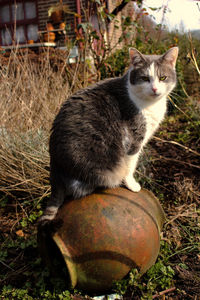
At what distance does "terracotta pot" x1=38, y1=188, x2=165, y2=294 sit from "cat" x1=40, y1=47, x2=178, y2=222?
14 centimetres

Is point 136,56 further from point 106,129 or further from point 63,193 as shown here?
point 63,193

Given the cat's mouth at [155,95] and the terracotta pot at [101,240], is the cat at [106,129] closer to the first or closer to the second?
the cat's mouth at [155,95]

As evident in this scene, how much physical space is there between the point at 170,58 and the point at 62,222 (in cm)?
153

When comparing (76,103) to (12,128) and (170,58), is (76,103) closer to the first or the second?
(170,58)

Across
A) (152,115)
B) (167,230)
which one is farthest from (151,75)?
(167,230)

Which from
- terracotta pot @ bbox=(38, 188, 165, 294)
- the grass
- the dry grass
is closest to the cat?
terracotta pot @ bbox=(38, 188, 165, 294)

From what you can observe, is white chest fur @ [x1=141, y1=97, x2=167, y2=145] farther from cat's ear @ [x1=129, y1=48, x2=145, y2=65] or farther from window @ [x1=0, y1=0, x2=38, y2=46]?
window @ [x1=0, y1=0, x2=38, y2=46]

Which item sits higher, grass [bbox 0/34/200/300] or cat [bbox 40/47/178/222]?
cat [bbox 40/47/178/222]

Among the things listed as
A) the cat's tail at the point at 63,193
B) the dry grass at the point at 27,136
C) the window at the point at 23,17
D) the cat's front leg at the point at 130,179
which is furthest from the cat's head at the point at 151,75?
the window at the point at 23,17

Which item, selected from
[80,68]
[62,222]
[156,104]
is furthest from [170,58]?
[80,68]

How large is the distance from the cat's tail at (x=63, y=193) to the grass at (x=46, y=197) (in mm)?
494

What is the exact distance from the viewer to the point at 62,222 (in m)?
1.72

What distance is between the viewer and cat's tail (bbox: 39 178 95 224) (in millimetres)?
1811

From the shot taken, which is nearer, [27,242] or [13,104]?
[27,242]
